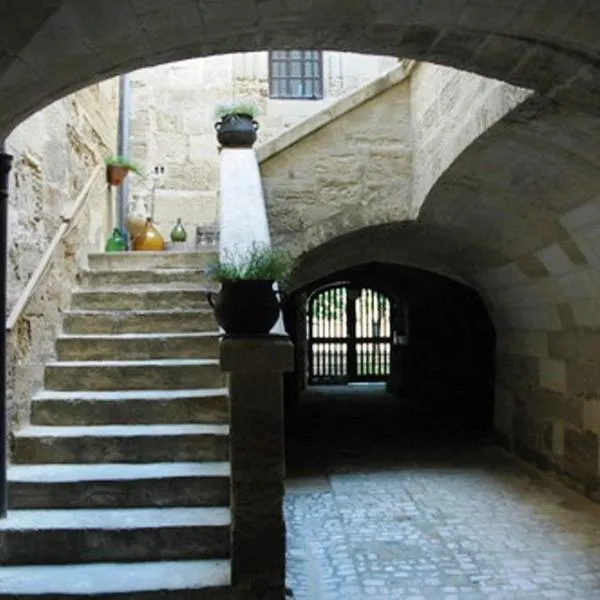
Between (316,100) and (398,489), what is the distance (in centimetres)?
544

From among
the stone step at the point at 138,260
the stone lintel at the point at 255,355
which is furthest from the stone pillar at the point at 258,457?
the stone step at the point at 138,260

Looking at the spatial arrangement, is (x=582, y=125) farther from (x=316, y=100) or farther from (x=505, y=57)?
(x=316, y=100)

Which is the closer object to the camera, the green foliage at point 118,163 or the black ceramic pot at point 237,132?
the black ceramic pot at point 237,132

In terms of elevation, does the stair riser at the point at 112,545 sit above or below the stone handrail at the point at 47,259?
below

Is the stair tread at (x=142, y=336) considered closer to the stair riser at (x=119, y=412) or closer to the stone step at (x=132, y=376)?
the stone step at (x=132, y=376)

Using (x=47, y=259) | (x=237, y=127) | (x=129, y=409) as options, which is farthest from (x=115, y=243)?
(x=129, y=409)

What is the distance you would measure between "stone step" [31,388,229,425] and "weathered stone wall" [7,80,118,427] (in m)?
0.14

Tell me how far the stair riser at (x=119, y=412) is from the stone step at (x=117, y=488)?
0.39 meters

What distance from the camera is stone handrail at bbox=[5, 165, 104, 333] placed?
3432 millimetres

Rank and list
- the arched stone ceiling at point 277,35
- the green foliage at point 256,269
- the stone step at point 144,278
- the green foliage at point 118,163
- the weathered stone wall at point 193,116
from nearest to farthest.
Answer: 1. the arched stone ceiling at point 277,35
2. the green foliage at point 256,269
3. the stone step at point 144,278
4. the green foliage at point 118,163
5. the weathered stone wall at point 193,116

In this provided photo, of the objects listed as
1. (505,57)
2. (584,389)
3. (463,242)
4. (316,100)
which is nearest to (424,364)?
(316,100)

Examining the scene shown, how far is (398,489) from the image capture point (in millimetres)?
4770

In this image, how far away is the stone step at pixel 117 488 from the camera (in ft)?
10.3

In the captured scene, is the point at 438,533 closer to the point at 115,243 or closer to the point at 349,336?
the point at 115,243
